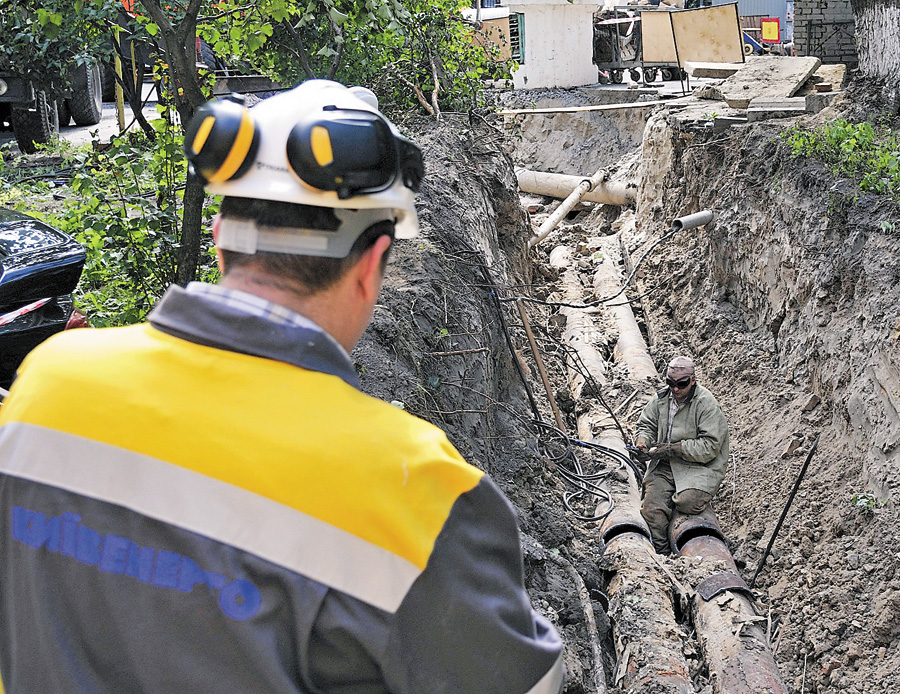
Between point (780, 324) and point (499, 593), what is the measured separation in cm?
815

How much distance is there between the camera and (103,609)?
1.27m

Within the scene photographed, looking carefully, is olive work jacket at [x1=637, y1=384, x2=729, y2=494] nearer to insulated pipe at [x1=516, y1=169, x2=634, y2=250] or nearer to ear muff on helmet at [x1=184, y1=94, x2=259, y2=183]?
insulated pipe at [x1=516, y1=169, x2=634, y2=250]

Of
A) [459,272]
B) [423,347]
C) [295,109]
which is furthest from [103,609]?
[459,272]

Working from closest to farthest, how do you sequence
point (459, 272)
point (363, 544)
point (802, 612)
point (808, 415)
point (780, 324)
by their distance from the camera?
point (363, 544) < point (802, 612) < point (459, 272) < point (808, 415) < point (780, 324)

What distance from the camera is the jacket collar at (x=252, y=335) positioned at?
132 centimetres

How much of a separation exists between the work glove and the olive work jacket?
0.05 metres

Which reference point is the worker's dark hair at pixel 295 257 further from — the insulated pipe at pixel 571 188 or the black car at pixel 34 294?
the insulated pipe at pixel 571 188

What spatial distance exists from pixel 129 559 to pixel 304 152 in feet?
2.13

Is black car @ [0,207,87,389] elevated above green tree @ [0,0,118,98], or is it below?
below

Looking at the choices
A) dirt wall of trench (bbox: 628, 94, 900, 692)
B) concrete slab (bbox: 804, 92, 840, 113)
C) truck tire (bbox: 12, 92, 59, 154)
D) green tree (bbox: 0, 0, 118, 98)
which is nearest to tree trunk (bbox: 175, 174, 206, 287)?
green tree (bbox: 0, 0, 118, 98)

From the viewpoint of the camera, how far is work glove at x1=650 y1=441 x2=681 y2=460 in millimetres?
7754

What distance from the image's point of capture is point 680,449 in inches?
304

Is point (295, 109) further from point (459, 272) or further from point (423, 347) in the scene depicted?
point (459, 272)

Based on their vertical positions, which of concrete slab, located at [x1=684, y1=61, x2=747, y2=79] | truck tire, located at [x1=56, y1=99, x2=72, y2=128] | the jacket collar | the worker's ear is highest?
truck tire, located at [x1=56, y1=99, x2=72, y2=128]
